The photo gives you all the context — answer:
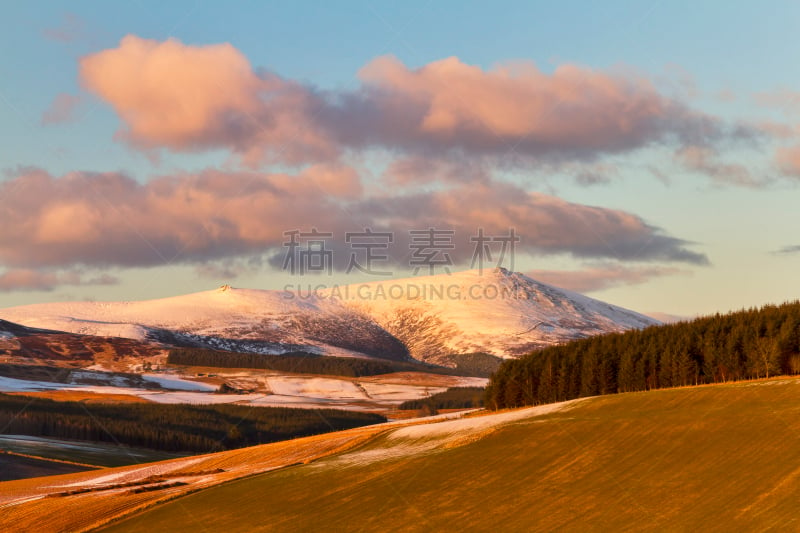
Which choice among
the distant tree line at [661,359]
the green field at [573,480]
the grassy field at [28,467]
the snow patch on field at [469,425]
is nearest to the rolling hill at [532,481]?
the green field at [573,480]

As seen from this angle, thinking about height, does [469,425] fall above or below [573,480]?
above

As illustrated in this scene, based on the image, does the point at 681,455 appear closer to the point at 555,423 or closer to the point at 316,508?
the point at 555,423

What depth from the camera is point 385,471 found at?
74125 mm

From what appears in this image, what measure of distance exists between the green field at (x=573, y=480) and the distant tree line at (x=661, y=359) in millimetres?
Answer: 12718

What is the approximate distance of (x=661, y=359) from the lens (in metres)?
104

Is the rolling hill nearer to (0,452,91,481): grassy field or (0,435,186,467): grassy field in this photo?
(0,452,91,481): grassy field

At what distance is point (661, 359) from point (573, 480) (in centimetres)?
4711

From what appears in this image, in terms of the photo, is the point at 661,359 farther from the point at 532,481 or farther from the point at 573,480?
the point at 573,480

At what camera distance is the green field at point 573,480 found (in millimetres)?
50625

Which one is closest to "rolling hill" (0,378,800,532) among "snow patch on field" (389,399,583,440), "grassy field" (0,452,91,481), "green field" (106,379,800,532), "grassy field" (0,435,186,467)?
"green field" (106,379,800,532)

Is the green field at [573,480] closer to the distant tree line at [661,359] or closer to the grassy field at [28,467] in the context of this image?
the distant tree line at [661,359]

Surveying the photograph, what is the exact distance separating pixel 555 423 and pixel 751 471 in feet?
87.7

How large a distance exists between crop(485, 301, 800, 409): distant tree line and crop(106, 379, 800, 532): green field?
41.7 ft

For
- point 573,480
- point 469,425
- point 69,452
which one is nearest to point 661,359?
point 469,425
